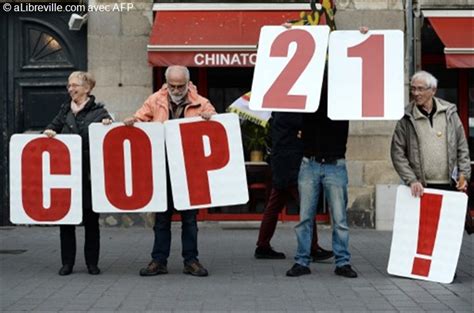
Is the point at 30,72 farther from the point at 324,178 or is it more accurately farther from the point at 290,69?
A: the point at 324,178

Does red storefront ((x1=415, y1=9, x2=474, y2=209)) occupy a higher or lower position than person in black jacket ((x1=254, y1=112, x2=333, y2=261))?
higher

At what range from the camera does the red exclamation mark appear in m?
7.53

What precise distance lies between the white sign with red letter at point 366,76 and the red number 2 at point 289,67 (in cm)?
22

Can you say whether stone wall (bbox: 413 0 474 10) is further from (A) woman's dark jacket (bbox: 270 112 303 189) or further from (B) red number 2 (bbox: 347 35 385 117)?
(B) red number 2 (bbox: 347 35 385 117)

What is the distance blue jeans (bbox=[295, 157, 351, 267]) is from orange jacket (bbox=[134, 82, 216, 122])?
3.44ft

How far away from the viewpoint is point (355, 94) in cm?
748

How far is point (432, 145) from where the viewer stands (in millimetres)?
7711

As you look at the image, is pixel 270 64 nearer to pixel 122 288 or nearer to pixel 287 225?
pixel 122 288

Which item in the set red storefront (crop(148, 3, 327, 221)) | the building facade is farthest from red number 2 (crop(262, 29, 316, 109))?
the building facade

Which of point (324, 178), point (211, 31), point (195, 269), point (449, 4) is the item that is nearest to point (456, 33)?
point (449, 4)

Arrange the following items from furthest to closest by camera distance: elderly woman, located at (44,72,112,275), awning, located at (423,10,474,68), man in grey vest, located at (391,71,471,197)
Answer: awning, located at (423,10,474,68)
elderly woman, located at (44,72,112,275)
man in grey vest, located at (391,71,471,197)

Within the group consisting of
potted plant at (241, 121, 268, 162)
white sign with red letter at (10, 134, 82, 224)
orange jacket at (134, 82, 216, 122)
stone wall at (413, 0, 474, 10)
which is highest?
stone wall at (413, 0, 474, 10)

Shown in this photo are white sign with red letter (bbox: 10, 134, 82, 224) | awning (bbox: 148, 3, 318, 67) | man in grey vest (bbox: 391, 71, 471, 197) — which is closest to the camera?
man in grey vest (bbox: 391, 71, 471, 197)

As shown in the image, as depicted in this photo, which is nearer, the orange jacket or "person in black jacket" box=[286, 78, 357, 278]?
"person in black jacket" box=[286, 78, 357, 278]
